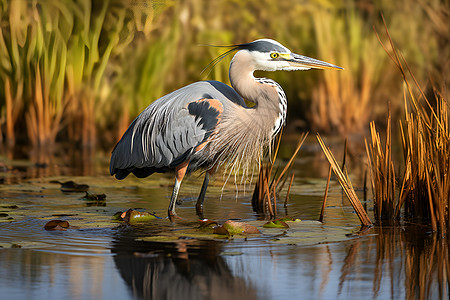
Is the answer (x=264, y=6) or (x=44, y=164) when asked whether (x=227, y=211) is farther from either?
(x=264, y=6)

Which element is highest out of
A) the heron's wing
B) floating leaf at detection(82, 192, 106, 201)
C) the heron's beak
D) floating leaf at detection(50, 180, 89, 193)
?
the heron's beak

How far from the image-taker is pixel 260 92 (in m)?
6.12

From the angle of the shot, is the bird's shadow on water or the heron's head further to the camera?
the heron's head

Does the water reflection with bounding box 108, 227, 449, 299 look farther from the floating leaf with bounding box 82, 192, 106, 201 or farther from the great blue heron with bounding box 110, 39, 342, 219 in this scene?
the floating leaf with bounding box 82, 192, 106, 201

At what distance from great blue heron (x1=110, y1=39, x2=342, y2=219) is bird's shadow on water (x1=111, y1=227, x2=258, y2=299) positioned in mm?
1294

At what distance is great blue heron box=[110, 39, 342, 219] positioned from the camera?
610 centimetres

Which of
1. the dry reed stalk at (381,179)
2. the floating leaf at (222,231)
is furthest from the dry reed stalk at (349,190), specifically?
the floating leaf at (222,231)

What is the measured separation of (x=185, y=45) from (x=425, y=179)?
25.7 ft

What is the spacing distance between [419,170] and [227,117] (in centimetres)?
163

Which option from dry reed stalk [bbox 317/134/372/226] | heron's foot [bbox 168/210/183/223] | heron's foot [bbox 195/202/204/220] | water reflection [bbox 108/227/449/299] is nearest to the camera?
water reflection [bbox 108/227/449/299]

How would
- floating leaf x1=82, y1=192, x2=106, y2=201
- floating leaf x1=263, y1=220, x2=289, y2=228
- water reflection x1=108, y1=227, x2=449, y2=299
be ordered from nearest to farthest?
water reflection x1=108, y1=227, x2=449, y2=299
floating leaf x1=263, y1=220, x2=289, y2=228
floating leaf x1=82, y1=192, x2=106, y2=201

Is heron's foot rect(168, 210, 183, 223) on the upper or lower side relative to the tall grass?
lower

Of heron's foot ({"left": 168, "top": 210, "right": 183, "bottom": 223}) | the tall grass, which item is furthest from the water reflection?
the tall grass

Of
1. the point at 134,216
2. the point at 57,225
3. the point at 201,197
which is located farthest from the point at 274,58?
the point at 57,225
